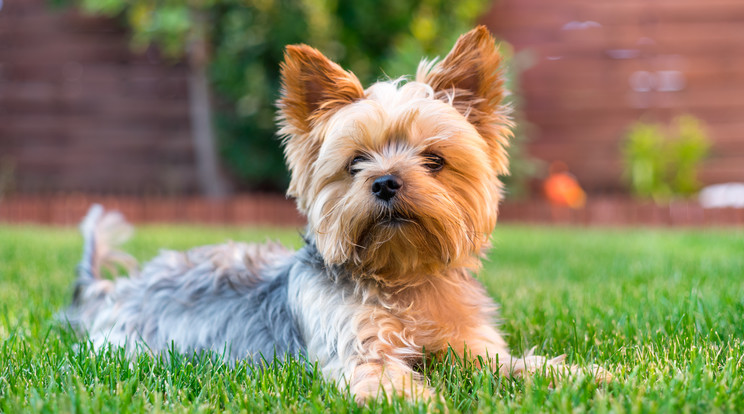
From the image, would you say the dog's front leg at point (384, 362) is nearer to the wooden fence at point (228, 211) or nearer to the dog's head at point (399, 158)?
the dog's head at point (399, 158)

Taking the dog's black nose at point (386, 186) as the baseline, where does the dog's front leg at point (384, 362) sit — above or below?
below

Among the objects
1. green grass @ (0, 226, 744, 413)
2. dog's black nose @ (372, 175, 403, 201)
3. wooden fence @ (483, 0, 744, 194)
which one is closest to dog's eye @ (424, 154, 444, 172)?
dog's black nose @ (372, 175, 403, 201)

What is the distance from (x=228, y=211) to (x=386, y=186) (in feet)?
29.6

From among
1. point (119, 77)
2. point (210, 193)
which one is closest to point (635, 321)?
point (210, 193)

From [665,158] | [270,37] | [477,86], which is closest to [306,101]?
[477,86]

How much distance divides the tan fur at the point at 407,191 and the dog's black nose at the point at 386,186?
26mm

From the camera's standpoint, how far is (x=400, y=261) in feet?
9.63

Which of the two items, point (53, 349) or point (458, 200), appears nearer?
point (458, 200)

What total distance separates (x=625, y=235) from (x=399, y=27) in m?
5.24

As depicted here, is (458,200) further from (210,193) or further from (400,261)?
(210,193)

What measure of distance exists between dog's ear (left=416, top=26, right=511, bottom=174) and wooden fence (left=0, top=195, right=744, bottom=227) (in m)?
8.03

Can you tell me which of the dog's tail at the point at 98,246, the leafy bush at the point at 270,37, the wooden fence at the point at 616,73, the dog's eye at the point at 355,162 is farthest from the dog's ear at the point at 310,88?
the wooden fence at the point at 616,73

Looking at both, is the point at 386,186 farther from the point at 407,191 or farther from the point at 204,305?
the point at 204,305

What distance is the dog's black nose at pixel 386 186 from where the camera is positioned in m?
2.76
